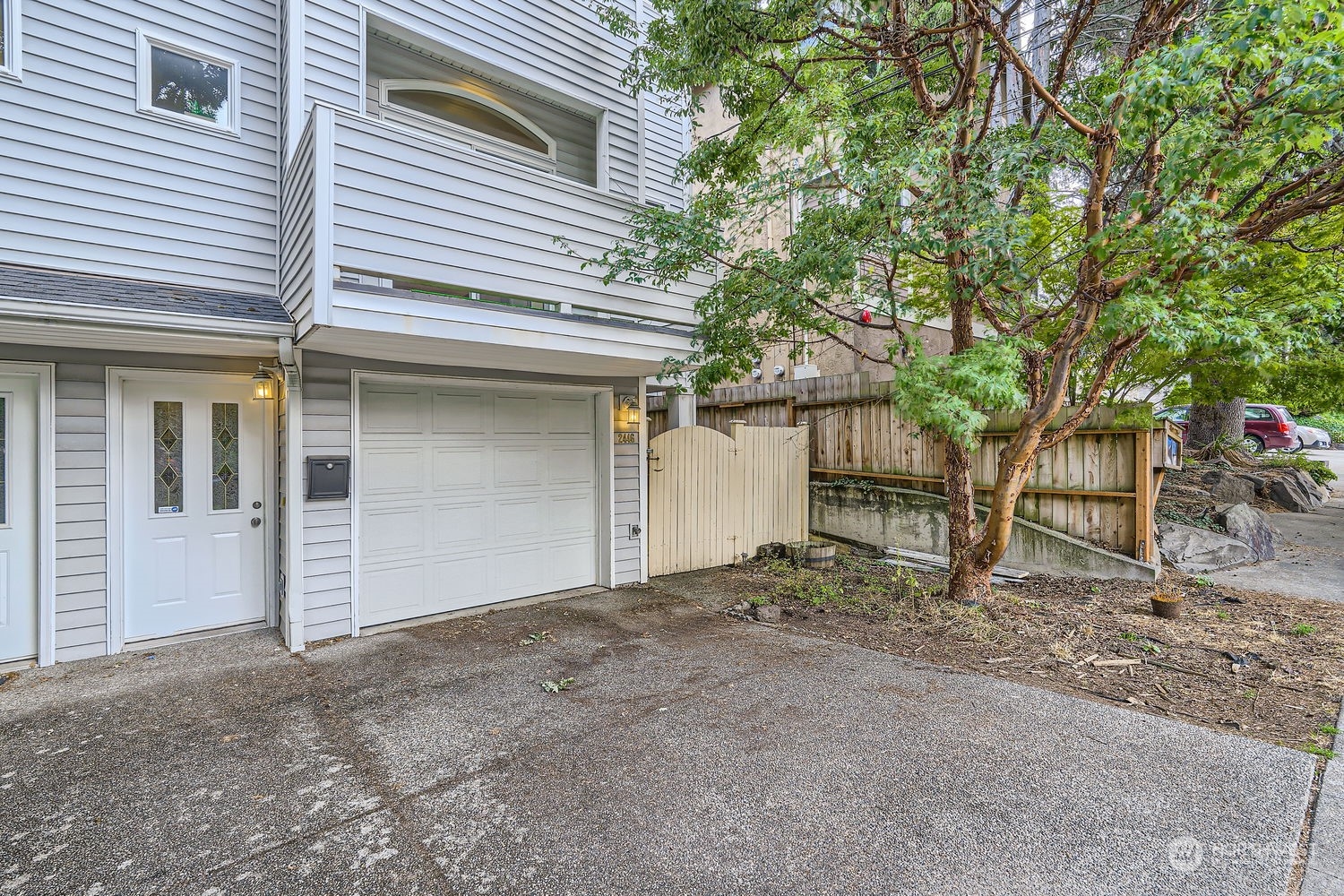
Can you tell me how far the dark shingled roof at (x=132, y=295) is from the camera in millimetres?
3598

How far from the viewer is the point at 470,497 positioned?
17.7 ft

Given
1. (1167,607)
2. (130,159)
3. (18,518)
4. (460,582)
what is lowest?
(1167,607)

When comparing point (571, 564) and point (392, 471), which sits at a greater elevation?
point (392, 471)

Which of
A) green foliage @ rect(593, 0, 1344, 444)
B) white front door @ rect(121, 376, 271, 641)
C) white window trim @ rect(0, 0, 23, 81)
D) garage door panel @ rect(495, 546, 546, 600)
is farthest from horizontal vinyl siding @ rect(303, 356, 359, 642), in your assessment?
white window trim @ rect(0, 0, 23, 81)

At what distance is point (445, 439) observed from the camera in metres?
5.27

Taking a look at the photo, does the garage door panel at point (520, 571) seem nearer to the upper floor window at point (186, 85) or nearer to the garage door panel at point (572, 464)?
the garage door panel at point (572, 464)

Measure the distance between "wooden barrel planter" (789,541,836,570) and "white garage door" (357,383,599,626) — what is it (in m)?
2.36

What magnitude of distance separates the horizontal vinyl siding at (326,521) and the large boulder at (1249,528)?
346 inches

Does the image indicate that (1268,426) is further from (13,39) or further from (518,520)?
(13,39)

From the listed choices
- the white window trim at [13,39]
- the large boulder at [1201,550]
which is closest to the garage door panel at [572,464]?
the white window trim at [13,39]

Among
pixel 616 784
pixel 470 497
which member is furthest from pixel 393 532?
pixel 616 784

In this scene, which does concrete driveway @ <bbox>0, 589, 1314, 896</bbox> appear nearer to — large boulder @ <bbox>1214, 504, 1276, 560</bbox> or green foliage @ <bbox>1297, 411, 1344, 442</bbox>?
large boulder @ <bbox>1214, 504, 1276, 560</bbox>

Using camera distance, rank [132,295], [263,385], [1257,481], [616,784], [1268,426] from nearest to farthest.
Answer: [616,784] < [132,295] < [263,385] < [1257,481] < [1268,426]

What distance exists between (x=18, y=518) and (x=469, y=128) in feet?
14.8
